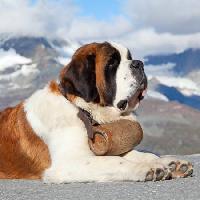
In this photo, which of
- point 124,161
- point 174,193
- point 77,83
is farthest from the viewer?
point 77,83

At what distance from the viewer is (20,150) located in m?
10.2

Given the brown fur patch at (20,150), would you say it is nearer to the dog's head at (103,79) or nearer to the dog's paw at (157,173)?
the dog's head at (103,79)

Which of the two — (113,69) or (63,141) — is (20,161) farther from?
(113,69)

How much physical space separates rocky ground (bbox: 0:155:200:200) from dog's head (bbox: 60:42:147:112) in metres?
1.41

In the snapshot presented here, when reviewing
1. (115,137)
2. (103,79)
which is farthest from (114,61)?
(115,137)

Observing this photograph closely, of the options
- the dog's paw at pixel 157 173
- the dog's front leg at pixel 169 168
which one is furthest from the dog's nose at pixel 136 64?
Result: the dog's paw at pixel 157 173

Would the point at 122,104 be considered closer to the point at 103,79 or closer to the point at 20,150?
the point at 103,79

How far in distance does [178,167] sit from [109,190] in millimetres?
1291

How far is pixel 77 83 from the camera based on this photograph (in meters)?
9.92

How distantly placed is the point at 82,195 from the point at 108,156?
1.29 metres

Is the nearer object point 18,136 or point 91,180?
point 91,180

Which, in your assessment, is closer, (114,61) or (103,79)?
(103,79)

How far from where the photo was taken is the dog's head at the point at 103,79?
9961 mm

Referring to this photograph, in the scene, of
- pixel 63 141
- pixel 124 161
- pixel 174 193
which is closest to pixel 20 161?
pixel 63 141
